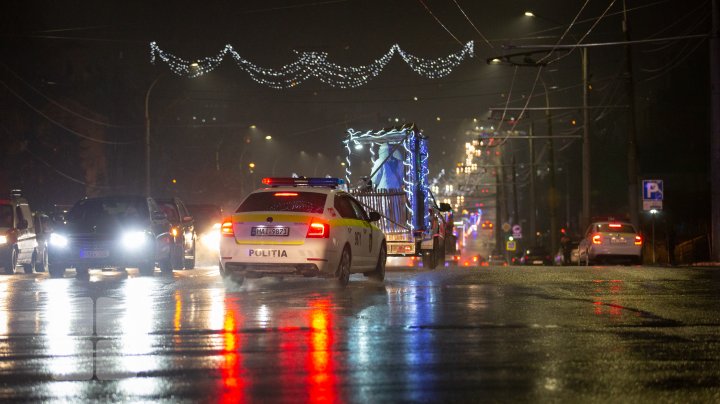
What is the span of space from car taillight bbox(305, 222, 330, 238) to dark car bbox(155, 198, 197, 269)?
9923 millimetres

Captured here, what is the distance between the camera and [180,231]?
92.9 feet

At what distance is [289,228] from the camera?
1744cm

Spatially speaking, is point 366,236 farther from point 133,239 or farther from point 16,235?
point 16,235

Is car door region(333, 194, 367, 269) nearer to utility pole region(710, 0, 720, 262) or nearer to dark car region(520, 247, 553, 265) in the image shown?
utility pole region(710, 0, 720, 262)

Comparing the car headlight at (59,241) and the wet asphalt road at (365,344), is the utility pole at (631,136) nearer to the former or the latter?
the wet asphalt road at (365,344)

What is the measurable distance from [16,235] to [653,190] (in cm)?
2056

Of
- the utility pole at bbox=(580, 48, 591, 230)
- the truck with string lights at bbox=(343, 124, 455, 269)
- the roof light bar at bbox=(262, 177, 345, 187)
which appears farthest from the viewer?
A: the utility pole at bbox=(580, 48, 591, 230)

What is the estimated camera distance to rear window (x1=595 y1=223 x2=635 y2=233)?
38.0 meters

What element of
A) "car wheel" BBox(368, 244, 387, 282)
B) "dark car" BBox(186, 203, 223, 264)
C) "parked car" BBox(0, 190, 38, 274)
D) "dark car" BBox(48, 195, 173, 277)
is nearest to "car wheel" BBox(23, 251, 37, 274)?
"parked car" BBox(0, 190, 38, 274)

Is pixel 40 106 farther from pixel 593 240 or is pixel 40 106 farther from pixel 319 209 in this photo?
pixel 319 209

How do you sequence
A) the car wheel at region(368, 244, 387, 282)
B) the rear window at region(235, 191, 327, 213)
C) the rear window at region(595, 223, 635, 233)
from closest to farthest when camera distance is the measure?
1. the rear window at region(235, 191, 327, 213)
2. the car wheel at region(368, 244, 387, 282)
3. the rear window at region(595, 223, 635, 233)

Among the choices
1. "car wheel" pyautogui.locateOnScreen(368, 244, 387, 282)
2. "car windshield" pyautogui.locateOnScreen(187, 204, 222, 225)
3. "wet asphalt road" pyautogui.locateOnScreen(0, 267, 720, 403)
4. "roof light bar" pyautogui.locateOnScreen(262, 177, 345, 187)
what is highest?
"car windshield" pyautogui.locateOnScreen(187, 204, 222, 225)

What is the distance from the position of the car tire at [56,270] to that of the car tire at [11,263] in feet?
13.6

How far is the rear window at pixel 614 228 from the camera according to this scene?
38.0 meters
